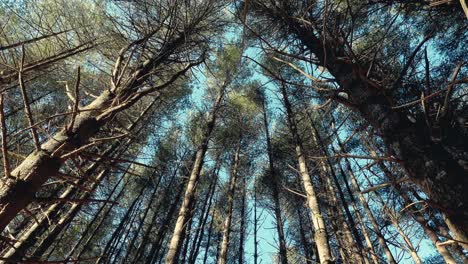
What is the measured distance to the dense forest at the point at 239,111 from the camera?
1.54 m

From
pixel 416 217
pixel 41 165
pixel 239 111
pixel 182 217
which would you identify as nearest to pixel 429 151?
pixel 416 217

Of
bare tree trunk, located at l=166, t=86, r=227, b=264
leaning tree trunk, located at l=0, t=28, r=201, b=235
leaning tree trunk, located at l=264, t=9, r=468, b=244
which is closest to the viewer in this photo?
leaning tree trunk, located at l=264, t=9, r=468, b=244

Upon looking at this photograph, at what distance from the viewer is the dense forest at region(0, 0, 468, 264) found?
1.54 metres

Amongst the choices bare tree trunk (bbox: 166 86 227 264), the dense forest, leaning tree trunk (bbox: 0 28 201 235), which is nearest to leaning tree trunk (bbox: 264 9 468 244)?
the dense forest

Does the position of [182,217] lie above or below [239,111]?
below

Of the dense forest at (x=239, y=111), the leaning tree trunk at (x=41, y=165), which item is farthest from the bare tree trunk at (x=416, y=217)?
the leaning tree trunk at (x=41, y=165)

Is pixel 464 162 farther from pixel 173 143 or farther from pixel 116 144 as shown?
pixel 173 143

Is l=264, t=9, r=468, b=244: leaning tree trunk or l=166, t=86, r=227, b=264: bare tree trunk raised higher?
l=166, t=86, r=227, b=264: bare tree trunk

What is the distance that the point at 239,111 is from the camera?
11164 mm

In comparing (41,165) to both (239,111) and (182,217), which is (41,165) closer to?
(182,217)

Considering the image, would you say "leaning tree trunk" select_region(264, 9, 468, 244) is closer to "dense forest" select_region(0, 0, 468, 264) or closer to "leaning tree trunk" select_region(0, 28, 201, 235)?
"dense forest" select_region(0, 0, 468, 264)

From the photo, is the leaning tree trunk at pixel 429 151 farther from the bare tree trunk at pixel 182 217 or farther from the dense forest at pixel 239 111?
the bare tree trunk at pixel 182 217

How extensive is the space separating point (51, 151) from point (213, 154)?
11.6 metres

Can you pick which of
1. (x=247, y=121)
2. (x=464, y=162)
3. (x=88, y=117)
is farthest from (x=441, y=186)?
(x=247, y=121)
